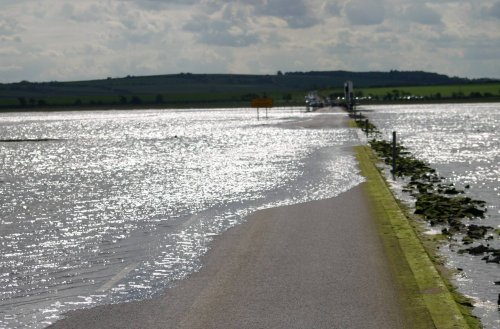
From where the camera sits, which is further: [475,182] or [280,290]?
[475,182]

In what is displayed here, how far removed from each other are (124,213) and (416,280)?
1300 cm

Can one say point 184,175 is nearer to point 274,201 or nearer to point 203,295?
point 274,201

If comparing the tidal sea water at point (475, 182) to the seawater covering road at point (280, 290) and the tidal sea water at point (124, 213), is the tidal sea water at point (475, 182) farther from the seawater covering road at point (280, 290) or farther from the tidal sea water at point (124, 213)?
the tidal sea water at point (124, 213)

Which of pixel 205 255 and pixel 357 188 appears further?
pixel 357 188

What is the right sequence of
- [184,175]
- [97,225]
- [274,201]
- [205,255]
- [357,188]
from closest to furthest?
[205,255] < [97,225] < [274,201] < [357,188] < [184,175]

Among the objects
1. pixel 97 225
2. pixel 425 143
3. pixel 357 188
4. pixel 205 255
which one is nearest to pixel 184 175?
pixel 357 188

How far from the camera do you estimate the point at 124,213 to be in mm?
25594

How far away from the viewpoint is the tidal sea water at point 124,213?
14711 millimetres

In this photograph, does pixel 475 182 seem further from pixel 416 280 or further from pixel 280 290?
pixel 280 290

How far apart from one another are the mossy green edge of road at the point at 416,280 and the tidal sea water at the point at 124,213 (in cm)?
384

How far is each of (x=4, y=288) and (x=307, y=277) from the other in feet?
17.3

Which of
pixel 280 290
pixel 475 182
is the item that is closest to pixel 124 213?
pixel 280 290

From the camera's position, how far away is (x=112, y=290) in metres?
14.3

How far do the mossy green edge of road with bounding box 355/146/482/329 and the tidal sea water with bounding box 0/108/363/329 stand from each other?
3.84 metres
